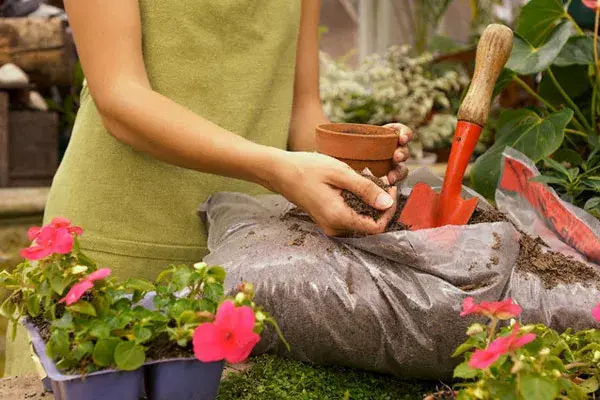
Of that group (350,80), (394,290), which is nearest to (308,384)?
(394,290)

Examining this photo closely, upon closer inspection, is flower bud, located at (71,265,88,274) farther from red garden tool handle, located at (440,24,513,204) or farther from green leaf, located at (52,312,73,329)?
red garden tool handle, located at (440,24,513,204)

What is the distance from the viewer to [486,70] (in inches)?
40.5

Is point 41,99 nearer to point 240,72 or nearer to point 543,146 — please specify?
point 240,72

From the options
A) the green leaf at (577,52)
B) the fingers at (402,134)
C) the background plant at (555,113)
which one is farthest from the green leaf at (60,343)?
the green leaf at (577,52)

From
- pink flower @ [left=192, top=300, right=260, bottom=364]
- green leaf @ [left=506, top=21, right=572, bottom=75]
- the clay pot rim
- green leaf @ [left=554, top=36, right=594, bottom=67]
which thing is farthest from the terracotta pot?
green leaf @ [left=554, top=36, right=594, bottom=67]

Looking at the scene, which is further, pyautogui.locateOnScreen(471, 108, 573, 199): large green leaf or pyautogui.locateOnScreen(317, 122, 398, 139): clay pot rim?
pyautogui.locateOnScreen(471, 108, 573, 199): large green leaf

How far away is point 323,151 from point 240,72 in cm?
31

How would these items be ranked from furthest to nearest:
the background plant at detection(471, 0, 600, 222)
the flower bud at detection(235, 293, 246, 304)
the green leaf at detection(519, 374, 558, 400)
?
the background plant at detection(471, 0, 600, 222), the flower bud at detection(235, 293, 246, 304), the green leaf at detection(519, 374, 558, 400)

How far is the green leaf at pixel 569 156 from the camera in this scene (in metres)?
1.41

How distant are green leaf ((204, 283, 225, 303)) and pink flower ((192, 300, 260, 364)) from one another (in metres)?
0.07

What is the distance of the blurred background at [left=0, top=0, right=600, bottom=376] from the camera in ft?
8.50

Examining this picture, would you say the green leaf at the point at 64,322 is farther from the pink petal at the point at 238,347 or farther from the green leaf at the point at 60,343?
the pink petal at the point at 238,347

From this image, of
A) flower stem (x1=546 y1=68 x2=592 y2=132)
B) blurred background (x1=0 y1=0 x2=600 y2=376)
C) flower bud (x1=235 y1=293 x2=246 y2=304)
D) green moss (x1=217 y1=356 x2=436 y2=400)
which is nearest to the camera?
flower bud (x1=235 y1=293 x2=246 y2=304)

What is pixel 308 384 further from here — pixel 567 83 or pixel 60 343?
pixel 567 83
